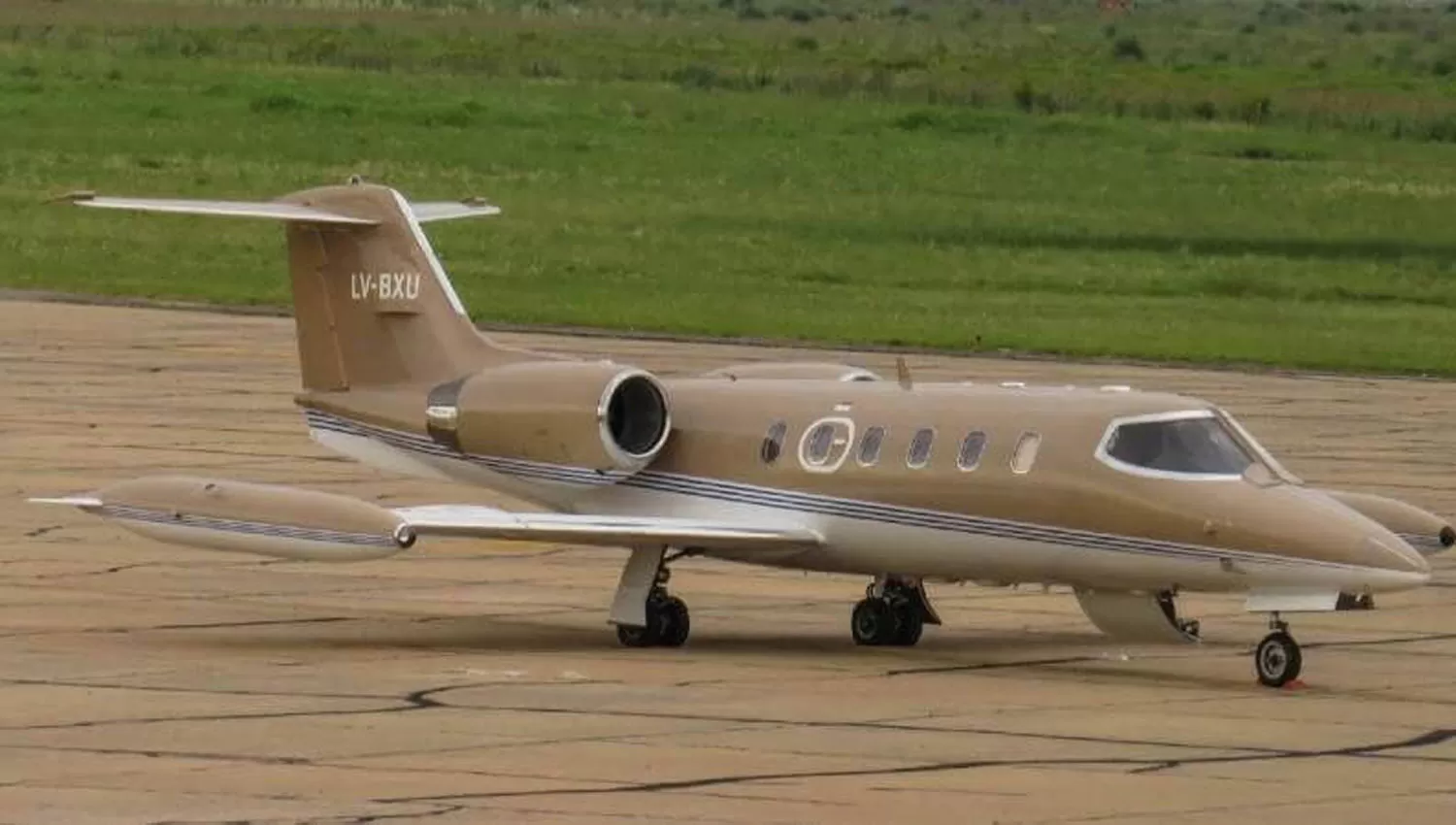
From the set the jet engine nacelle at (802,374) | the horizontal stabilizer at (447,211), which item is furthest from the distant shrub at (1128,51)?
the jet engine nacelle at (802,374)

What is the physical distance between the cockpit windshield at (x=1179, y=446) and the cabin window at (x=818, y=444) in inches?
96.5

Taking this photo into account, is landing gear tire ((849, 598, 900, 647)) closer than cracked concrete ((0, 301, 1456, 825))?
No

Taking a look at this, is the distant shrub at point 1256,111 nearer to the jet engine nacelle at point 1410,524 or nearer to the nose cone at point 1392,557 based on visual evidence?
the jet engine nacelle at point 1410,524

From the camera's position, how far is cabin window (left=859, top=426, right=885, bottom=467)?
86.6 ft

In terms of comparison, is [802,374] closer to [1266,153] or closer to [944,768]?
[944,768]

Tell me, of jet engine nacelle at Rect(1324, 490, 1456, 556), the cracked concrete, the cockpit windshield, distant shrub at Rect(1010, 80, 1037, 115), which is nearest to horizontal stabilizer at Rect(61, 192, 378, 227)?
the cracked concrete

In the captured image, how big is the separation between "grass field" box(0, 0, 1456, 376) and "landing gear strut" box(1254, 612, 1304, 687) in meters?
29.8

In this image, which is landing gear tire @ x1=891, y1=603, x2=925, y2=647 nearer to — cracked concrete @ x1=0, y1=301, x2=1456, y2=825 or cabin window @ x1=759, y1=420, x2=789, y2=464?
cracked concrete @ x1=0, y1=301, x2=1456, y2=825

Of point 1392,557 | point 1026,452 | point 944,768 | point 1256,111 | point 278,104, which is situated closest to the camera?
point 944,768

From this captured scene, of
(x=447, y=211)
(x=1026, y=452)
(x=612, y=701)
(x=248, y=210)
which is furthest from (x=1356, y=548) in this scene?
(x=447, y=211)

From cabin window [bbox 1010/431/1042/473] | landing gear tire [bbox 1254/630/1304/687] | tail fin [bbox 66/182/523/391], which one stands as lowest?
landing gear tire [bbox 1254/630/1304/687]

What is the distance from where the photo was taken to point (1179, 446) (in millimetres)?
25062

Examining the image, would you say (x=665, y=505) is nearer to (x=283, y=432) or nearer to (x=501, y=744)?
(x=501, y=744)

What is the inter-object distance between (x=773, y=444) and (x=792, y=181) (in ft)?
173
